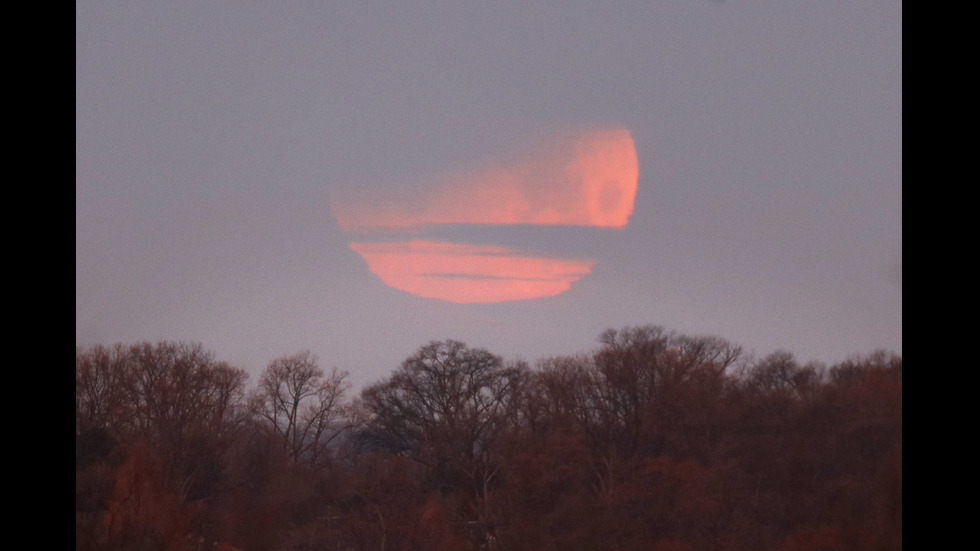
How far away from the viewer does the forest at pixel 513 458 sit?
36094 millimetres

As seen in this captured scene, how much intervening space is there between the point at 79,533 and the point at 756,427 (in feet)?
99.0

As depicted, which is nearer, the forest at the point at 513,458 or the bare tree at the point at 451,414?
the forest at the point at 513,458

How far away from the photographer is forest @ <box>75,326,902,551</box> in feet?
118

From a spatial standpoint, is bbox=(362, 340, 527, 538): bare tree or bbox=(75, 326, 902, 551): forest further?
bbox=(362, 340, 527, 538): bare tree

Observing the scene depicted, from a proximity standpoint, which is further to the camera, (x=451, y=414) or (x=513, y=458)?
(x=451, y=414)

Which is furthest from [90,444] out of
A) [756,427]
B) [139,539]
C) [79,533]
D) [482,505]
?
[756,427]

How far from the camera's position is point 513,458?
4544cm

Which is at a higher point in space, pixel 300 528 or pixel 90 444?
pixel 90 444
